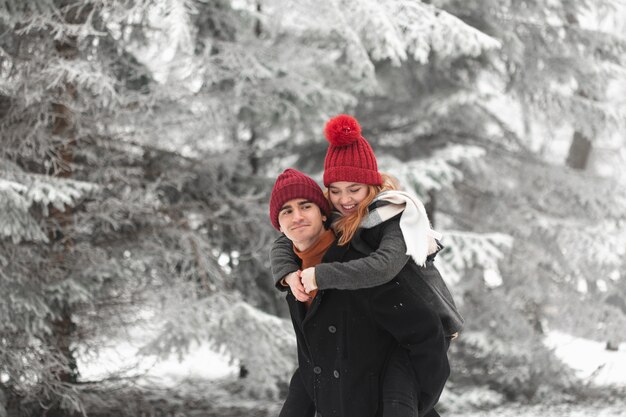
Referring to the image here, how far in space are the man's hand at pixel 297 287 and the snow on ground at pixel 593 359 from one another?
7.54 m

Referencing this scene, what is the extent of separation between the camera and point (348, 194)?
2.33 metres

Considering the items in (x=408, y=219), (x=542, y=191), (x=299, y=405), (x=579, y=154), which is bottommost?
(x=299, y=405)

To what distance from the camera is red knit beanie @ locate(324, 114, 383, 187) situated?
7.53ft

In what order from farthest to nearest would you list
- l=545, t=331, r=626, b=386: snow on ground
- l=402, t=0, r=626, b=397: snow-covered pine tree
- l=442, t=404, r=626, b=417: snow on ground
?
l=545, t=331, r=626, b=386: snow on ground, l=402, t=0, r=626, b=397: snow-covered pine tree, l=442, t=404, r=626, b=417: snow on ground

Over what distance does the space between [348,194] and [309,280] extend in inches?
16.2

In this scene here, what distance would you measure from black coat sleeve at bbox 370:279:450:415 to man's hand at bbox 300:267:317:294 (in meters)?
0.23

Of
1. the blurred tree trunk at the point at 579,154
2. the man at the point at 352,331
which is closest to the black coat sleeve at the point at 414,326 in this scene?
the man at the point at 352,331

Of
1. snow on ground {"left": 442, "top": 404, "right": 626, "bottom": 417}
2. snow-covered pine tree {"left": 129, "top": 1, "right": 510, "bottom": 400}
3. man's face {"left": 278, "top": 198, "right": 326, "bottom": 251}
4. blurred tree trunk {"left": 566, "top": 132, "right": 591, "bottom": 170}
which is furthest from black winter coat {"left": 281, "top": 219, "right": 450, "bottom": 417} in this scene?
blurred tree trunk {"left": 566, "top": 132, "right": 591, "bottom": 170}

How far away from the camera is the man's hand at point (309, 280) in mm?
2051

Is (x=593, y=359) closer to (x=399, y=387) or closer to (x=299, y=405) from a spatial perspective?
(x=299, y=405)

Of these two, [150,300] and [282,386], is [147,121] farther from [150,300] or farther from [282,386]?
[282,386]

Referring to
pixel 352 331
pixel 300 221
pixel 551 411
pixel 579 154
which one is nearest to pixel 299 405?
Result: pixel 352 331

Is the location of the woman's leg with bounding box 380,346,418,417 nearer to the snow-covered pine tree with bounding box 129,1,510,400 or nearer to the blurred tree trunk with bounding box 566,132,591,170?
the snow-covered pine tree with bounding box 129,1,510,400

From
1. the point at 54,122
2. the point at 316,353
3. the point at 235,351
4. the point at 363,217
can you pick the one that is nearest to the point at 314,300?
the point at 316,353
